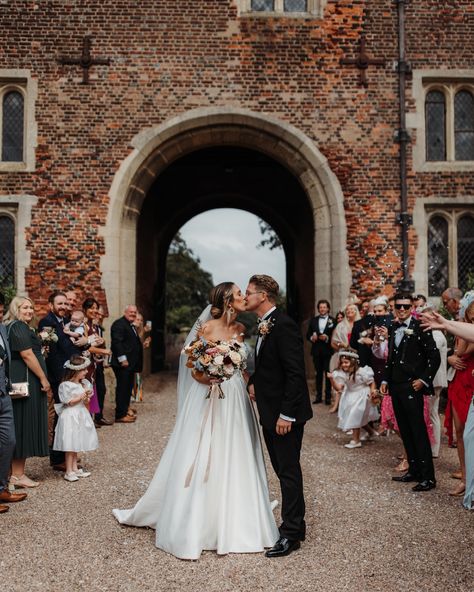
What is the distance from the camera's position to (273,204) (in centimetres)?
1927

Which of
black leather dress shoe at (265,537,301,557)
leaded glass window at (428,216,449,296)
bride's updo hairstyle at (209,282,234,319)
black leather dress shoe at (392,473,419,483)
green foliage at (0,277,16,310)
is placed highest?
leaded glass window at (428,216,449,296)

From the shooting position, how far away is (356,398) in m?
7.78

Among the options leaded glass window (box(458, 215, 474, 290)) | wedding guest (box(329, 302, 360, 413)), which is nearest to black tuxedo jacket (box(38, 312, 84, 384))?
wedding guest (box(329, 302, 360, 413))

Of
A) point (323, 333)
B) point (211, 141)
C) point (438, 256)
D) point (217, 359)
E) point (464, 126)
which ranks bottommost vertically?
point (323, 333)

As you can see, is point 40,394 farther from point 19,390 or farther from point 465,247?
point 465,247

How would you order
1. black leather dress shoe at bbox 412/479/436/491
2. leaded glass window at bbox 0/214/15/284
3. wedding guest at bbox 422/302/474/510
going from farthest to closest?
leaded glass window at bbox 0/214/15/284 < black leather dress shoe at bbox 412/479/436/491 < wedding guest at bbox 422/302/474/510

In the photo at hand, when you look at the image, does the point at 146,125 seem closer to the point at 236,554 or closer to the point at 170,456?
the point at 170,456

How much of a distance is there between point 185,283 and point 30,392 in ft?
111

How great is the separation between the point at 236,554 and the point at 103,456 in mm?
3408

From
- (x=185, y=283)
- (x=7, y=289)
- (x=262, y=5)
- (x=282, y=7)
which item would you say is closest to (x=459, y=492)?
(x=7, y=289)

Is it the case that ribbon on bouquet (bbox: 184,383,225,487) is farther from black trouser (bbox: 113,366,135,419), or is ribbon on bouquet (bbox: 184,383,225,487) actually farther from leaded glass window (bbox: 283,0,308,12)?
leaded glass window (bbox: 283,0,308,12)

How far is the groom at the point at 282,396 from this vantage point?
13.9ft

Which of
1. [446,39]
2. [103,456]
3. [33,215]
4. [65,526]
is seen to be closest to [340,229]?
[446,39]

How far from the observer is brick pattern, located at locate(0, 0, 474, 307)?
11.8 m
